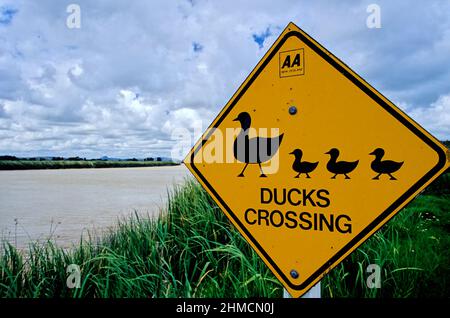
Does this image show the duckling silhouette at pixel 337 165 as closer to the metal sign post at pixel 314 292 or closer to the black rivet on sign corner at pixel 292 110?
the black rivet on sign corner at pixel 292 110

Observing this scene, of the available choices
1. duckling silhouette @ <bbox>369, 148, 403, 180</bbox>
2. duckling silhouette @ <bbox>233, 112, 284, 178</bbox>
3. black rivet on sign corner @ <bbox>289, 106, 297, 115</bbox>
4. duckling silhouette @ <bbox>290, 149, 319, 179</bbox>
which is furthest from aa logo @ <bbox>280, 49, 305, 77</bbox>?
duckling silhouette @ <bbox>369, 148, 403, 180</bbox>

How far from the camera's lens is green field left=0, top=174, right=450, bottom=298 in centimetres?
Result: 287

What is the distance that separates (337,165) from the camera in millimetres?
1747

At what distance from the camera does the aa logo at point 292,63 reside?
1.90 metres

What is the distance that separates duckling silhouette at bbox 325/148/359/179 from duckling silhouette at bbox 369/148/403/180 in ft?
0.30

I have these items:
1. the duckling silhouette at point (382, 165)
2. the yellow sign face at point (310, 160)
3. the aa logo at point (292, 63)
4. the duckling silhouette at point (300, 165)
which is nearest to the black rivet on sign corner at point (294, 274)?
the yellow sign face at point (310, 160)

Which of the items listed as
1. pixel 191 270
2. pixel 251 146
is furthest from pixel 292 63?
pixel 191 270

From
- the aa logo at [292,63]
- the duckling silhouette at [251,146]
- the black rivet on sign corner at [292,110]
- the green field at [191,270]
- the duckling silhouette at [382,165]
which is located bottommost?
the green field at [191,270]

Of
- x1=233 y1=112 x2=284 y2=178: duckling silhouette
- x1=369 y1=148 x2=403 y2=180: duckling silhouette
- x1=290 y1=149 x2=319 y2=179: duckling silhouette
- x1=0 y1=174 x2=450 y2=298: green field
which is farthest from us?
x1=0 y1=174 x2=450 y2=298: green field

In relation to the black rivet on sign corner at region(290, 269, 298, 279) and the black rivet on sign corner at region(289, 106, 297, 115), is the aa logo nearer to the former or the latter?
the black rivet on sign corner at region(289, 106, 297, 115)

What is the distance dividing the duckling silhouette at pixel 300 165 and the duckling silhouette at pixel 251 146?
0.13 meters

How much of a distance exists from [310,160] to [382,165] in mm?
351
